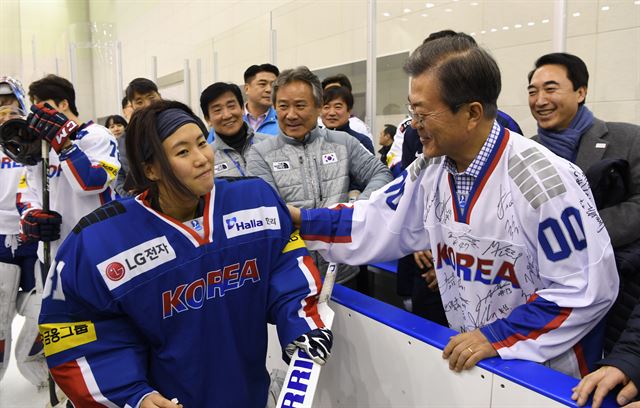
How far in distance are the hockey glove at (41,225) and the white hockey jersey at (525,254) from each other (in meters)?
1.64

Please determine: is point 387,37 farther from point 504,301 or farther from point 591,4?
point 504,301

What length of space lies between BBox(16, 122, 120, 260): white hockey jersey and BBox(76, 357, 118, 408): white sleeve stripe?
49.4 inches

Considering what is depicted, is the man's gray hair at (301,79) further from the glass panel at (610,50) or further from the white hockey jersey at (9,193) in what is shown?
the glass panel at (610,50)

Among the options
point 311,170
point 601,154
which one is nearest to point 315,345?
point 311,170

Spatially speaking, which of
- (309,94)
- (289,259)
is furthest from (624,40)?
(289,259)

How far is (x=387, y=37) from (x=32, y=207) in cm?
273

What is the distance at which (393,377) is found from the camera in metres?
1.39

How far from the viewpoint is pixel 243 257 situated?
1.28 meters

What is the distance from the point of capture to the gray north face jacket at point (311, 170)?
6.25ft

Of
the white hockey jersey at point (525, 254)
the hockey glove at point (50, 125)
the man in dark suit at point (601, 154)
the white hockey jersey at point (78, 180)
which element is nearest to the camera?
the white hockey jersey at point (525, 254)

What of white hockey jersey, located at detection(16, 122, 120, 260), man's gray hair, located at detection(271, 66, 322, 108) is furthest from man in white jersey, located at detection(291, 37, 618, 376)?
white hockey jersey, located at detection(16, 122, 120, 260)

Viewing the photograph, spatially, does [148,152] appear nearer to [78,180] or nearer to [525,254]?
[525,254]

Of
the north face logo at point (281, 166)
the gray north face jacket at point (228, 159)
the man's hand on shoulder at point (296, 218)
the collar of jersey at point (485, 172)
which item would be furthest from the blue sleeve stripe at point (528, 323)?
the gray north face jacket at point (228, 159)

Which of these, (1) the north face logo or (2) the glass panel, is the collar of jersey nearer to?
(1) the north face logo
